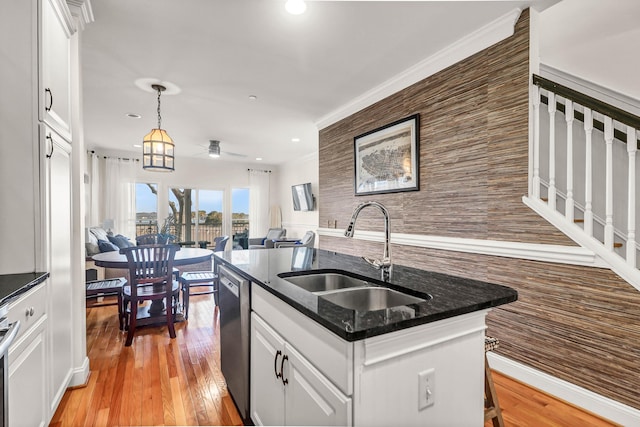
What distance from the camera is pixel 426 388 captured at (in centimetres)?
102

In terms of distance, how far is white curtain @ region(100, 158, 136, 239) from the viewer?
6.35 metres

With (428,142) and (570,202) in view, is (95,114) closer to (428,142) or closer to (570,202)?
(428,142)

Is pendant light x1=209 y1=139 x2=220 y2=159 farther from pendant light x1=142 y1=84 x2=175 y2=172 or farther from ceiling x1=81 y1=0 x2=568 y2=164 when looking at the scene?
pendant light x1=142 y1=84 x2=175 y2=172

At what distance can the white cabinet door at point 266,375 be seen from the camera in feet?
4.34

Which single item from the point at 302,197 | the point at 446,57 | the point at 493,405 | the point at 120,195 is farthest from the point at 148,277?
the point at 120,195

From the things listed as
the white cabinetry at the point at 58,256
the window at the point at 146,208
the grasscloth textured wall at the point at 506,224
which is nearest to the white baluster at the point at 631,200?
the grasscloth textured wall at the point at 506,224

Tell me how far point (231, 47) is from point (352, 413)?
2.73m

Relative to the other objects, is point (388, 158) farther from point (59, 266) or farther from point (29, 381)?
point (29, 381)

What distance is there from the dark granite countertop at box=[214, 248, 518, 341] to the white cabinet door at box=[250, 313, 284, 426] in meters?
0.24

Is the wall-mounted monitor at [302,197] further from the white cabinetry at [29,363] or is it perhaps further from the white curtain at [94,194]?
the white cabinetry at [29,363]

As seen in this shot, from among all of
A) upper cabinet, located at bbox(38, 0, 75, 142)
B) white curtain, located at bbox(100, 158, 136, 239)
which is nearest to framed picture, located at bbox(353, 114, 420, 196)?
upper cabinet, located at bbox(38, 0, 75, 142)

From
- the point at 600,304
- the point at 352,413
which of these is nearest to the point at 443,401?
the point at 352,413

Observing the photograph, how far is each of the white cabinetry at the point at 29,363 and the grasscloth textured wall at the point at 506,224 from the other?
2.76 metres

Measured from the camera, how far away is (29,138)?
60.2 inches
